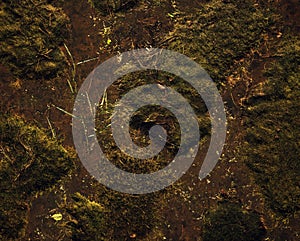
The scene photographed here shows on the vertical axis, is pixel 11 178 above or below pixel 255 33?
below

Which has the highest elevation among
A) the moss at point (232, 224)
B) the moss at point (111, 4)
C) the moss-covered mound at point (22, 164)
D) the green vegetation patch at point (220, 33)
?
the moss at point (111, 4)

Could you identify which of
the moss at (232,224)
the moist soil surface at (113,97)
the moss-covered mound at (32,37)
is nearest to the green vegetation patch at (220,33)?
the moist soil surface at (113,97)

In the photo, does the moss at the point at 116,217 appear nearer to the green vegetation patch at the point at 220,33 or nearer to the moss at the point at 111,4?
the green vegetation patch at the point at 220,33

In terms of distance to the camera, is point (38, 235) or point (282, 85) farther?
point (38, 235)

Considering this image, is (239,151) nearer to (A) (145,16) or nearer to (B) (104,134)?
(B) (104,134)

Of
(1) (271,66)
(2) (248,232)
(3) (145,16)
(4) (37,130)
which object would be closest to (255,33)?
(1) (271,66)

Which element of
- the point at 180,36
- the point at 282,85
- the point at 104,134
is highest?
the point at 180,36

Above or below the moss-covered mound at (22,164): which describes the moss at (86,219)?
below
